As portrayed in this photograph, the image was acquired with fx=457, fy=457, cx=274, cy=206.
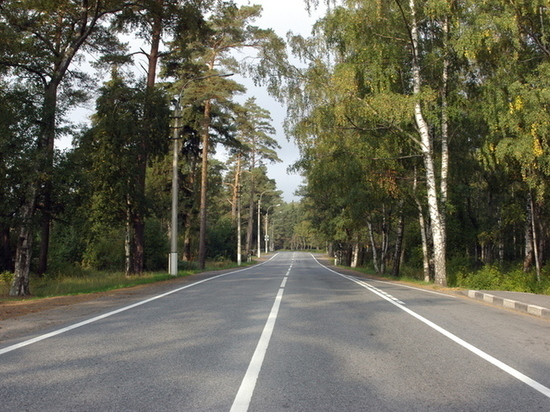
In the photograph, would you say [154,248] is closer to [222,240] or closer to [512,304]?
[222,240]

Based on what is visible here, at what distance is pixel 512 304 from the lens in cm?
1141

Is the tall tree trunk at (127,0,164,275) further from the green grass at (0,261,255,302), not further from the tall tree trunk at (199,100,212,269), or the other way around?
the tall tree trunk at (199,100,212,269)

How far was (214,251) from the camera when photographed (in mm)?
55188

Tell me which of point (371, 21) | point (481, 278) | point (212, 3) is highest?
point (212, 3)

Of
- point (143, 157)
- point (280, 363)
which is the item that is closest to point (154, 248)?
point (143, 157)

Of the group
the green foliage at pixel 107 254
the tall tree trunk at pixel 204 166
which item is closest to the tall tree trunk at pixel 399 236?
the tall tree trunk at pixel 204 166

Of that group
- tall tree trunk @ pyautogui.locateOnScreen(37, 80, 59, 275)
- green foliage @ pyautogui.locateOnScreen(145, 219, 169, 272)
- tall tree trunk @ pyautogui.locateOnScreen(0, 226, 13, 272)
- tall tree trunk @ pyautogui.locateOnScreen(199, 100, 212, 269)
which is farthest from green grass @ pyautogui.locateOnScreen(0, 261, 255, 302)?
tall tree trunk @ pyautogui.locateOnScreen(199, 100, 212, 269)

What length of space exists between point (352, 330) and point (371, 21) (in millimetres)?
14901

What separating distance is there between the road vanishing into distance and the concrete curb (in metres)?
0.56

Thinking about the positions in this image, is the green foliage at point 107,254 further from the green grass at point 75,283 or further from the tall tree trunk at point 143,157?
the tall tree trunk at point 143,157

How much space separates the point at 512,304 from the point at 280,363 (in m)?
8.36

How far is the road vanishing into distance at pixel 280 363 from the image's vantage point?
13.7 ft

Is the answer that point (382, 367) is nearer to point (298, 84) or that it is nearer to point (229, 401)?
point (229, 401)

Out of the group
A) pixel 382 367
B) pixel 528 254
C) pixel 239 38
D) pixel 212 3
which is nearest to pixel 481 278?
pixel 528 254
